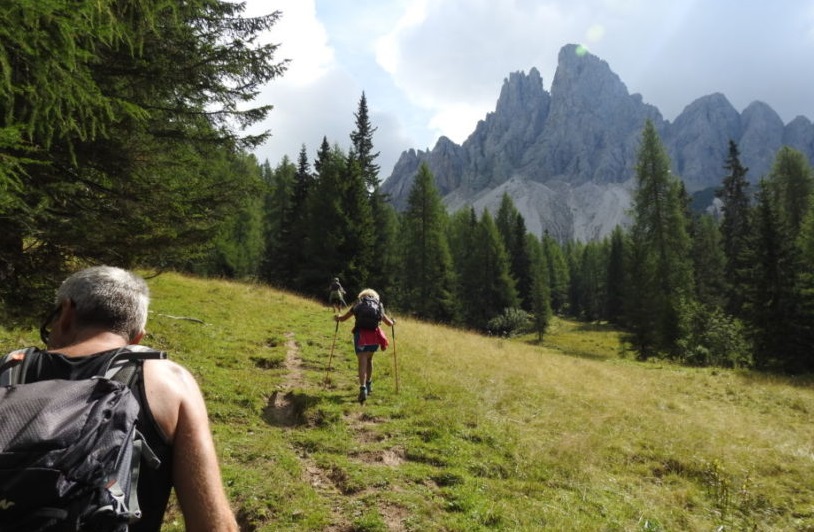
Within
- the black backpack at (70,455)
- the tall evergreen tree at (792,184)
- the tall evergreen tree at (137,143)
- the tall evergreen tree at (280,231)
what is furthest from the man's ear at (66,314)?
the tall evergreen tree at (792,184)

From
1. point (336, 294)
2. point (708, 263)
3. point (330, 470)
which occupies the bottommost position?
point (330, 470)

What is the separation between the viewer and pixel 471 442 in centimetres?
832

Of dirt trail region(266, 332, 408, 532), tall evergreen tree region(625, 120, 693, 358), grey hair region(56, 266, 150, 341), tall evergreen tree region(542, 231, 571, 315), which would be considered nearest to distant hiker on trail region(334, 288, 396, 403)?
dirt trail region(266, 332, 408, 532)

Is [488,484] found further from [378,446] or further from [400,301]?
[400,301]

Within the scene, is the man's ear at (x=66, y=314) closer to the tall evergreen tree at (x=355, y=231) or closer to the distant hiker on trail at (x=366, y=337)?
the distant hiker on trail at (x=366, y=337)

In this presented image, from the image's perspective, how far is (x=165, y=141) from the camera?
8586 mm

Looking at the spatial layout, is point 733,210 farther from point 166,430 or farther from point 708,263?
point 166,430

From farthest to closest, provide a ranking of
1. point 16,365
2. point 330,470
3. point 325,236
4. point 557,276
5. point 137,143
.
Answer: point 557,276 < point 325,236 < point 137,143 < point 330,470 < point 16,365

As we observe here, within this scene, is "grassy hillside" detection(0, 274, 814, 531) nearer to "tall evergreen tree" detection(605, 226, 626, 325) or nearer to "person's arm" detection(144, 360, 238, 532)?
"person's arm" detection(144, 360, 238, 532)

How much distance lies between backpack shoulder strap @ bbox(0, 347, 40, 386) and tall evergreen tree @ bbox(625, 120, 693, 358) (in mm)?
34116

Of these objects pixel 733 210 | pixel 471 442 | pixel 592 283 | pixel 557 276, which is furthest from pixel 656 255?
pixel 592 283

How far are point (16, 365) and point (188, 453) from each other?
2.95ft

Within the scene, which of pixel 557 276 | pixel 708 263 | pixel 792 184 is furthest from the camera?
pixel 557 276

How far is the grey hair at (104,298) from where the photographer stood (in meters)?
2.45
